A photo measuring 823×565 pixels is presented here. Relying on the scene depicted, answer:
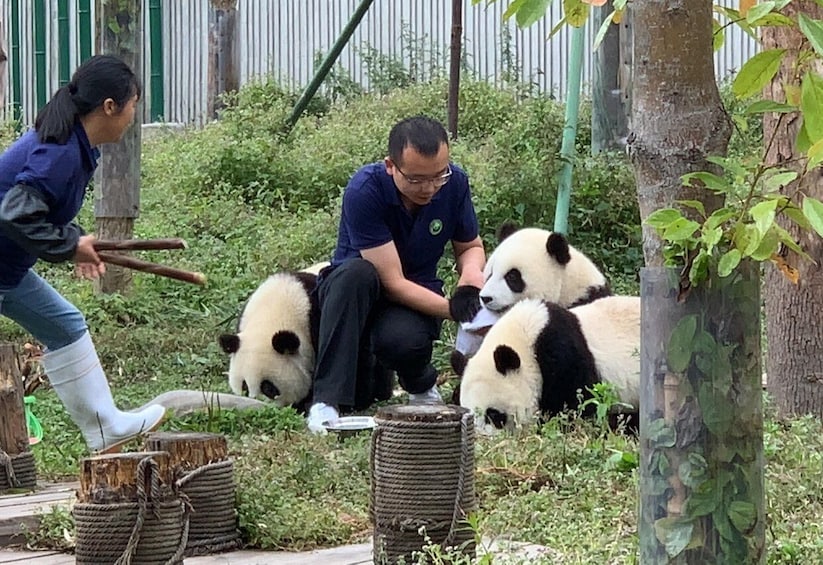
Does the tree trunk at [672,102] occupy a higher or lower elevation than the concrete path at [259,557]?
higher

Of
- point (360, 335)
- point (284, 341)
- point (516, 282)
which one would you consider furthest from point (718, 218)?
point (284, 341)

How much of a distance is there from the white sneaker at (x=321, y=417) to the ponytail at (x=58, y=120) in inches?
62.6

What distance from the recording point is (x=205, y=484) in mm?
3645

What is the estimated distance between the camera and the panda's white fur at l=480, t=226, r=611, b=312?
584 cm

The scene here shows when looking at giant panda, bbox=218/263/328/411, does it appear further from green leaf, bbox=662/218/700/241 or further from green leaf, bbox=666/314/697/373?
green leaf, bbox=662/218/700/241

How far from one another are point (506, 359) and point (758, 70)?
316 cm

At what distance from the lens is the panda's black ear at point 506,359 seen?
17.2ft

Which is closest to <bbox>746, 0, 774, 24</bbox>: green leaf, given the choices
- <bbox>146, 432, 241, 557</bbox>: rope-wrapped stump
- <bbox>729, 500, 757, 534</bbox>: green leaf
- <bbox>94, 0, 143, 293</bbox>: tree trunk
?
<bbox>729, 500, 757, 534</bbox>: green leaf

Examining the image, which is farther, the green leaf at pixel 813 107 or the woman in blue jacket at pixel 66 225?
the woman in blue jacket at pixel 66 225

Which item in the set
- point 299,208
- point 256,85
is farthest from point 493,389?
point 256,85

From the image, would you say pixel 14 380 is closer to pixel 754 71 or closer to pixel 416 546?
pixel 416 546

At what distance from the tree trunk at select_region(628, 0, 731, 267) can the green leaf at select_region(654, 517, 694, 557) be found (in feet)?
1.67

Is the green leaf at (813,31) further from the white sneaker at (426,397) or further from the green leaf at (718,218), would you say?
the white sneaker at (426,397)

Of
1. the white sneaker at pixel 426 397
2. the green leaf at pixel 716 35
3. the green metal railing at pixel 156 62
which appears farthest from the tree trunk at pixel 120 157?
the green metal railing at pixel 156 62
